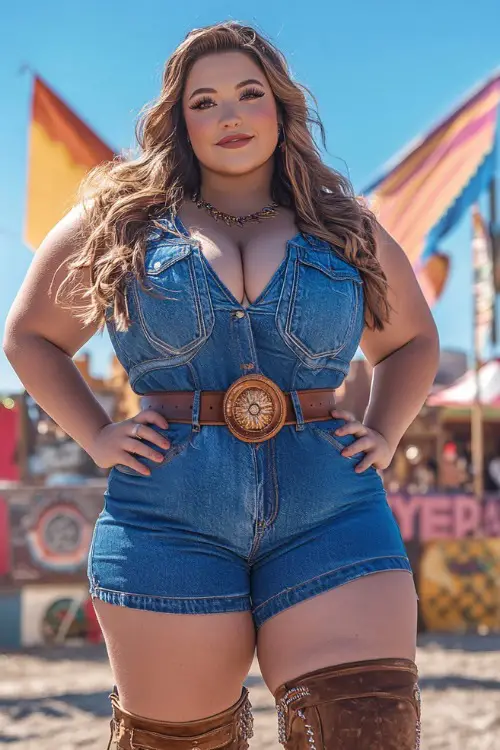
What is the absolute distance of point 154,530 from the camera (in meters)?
1.71

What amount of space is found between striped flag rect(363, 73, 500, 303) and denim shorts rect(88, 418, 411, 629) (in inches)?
262

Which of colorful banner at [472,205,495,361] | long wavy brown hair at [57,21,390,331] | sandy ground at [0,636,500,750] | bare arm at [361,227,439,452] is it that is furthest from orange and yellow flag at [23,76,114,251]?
bare arm at [361,227,439,452]

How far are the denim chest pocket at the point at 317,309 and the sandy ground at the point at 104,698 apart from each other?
3253 mm

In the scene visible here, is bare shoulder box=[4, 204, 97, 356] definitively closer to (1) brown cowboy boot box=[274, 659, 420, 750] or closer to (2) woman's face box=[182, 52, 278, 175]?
(2) woman's face box=[182, 52, 278, 175]

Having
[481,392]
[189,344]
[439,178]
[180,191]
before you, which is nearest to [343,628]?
[189,344]

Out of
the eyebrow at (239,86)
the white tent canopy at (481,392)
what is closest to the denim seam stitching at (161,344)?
the eyebrow at (239,86)

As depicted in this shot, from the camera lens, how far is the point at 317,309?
1828mm

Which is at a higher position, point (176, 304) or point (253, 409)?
point (176, 304)

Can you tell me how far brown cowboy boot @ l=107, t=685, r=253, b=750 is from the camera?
1.66 meters

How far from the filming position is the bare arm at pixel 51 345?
198 centimetres

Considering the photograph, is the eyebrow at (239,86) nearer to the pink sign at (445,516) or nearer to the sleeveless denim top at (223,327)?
the sleeveless denim top at (223,327)

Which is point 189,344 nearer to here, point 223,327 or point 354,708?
point 223,327

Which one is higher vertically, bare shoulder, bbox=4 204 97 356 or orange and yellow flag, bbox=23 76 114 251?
orange and yellow flag, bbox=23 76 114 251

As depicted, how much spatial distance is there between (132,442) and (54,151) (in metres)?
6.90
